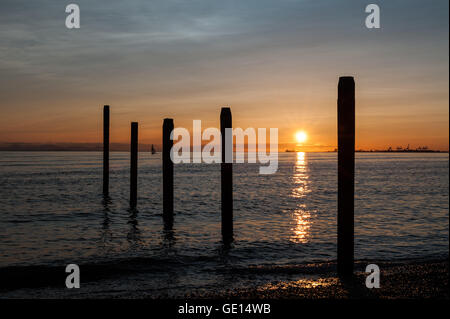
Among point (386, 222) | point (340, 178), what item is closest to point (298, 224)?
point (386, 222)

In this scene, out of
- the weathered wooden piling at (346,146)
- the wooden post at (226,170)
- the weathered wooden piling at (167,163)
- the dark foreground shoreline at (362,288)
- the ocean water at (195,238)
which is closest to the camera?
the dark foreground shoreline at (362,288)

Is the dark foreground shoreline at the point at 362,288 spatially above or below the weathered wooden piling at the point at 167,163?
below

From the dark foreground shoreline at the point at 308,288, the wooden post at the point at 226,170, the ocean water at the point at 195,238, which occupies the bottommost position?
the ocean water at the point at 195,238

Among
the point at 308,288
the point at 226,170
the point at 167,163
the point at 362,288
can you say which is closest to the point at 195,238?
the point at 167,163

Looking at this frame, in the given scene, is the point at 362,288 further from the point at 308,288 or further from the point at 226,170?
the point at 226,170

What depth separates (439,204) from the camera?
21719mm

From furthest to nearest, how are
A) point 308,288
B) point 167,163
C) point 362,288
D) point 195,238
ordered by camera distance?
point 167,163, point 195,238, point 308,288, point 362,288

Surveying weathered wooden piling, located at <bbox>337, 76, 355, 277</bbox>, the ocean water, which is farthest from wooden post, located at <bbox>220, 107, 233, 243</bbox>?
weathered wooden piling, located at <bbox>337, 76, 355, 277</bbox>

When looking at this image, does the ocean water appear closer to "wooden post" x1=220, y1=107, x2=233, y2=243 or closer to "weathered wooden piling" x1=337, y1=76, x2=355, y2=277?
"wooden post" x1=220, y1=107, x2=233, y2=243

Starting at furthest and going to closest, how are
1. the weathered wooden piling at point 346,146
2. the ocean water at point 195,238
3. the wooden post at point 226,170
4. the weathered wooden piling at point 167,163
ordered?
the weathered wooden piling at point 167,163
the wooden post at point 226,170
the ocean water at point 195,238
the weathered wooden piling at point 346,146

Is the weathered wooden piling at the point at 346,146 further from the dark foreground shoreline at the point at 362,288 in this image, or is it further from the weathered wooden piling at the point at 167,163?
the weathered wooden piling at the point at 167,163

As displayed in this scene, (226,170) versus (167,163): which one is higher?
(167,163)

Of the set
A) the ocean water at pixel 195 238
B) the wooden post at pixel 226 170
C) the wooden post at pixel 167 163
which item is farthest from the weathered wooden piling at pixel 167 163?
the wooden post at pixel 226 170
